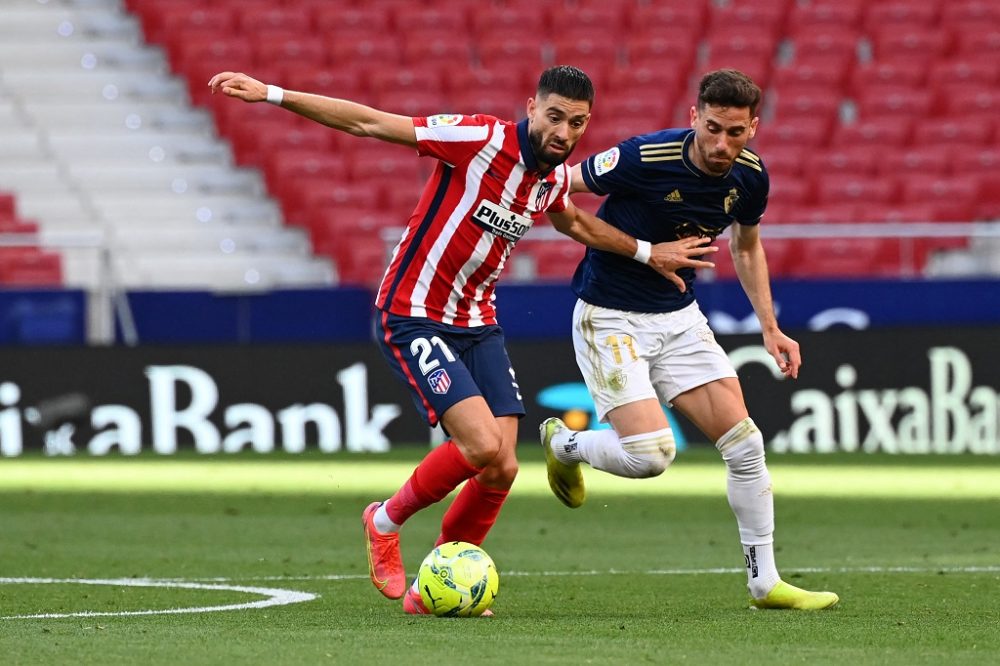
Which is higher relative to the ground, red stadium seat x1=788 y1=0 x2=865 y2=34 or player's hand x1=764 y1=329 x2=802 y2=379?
red stadium seat x1=788 y1=0 x2=865 y2=34

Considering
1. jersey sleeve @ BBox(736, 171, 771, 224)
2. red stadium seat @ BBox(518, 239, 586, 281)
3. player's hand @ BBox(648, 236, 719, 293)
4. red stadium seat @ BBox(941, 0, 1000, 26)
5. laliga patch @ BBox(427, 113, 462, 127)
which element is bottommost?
red stadium seat @ BBox(518, 239, 586, 281)

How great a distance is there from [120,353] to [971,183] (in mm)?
9427

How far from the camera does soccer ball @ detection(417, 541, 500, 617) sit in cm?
654

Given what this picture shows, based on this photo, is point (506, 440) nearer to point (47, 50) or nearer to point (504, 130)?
point (504, 130)

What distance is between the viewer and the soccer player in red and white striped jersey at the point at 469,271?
6.77m

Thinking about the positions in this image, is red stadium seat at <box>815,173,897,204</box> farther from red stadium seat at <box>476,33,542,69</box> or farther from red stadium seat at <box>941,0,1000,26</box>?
red stadium seat at <box>476,33,542,69</box>

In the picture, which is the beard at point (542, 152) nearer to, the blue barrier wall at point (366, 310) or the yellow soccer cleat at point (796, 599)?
the yellow soccer cleat at point (796, 599)

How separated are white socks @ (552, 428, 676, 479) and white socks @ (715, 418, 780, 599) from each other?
0.76 ft

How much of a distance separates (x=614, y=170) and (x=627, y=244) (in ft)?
1.07

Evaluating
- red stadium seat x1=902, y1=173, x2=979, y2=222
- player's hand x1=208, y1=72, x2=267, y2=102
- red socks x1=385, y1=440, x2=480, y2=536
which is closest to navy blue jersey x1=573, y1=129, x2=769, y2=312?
red socks x1=385, y1=440, x2=480, y2=536

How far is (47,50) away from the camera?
22938mm

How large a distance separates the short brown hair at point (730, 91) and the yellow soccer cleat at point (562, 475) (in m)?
1.54

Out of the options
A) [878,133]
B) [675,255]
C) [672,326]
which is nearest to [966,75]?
[878,133]

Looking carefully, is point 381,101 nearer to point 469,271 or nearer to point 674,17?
point 674,17
